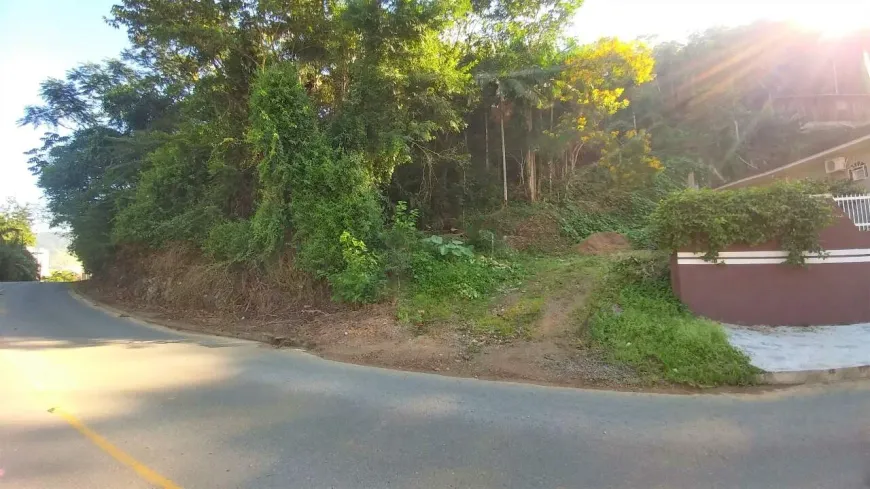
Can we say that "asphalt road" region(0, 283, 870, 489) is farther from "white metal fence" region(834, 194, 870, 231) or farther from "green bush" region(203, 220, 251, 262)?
"green bush" region(203, 220, 251, 262)

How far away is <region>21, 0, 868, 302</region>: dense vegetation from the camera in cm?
1218

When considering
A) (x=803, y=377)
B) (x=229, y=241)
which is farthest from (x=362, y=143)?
(x=803, y=377)

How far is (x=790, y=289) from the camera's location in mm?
9125

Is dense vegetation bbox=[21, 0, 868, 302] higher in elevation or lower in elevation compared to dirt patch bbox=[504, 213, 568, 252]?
higher

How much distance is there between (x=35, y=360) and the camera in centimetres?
912

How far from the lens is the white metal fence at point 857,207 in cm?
954

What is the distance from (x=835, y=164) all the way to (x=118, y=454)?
762 inches

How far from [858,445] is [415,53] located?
11.5m

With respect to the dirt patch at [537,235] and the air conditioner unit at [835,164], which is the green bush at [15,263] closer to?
the dirt patch at [537,235]

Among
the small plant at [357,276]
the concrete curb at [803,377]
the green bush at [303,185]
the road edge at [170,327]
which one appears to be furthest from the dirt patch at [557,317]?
the road edge at [170,327]

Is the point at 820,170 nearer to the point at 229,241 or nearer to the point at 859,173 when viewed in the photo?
the point at 859,173

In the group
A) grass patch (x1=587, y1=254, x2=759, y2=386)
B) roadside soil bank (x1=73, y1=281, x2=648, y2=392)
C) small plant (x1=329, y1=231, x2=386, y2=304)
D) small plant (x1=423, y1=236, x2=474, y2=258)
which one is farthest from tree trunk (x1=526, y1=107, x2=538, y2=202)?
roadside soil bank (x1=73, y1=281, x2=648, y2=392)

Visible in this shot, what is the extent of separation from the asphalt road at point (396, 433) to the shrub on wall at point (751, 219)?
3182 millimetres

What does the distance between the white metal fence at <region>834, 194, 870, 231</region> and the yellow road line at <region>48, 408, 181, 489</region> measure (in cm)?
1122
